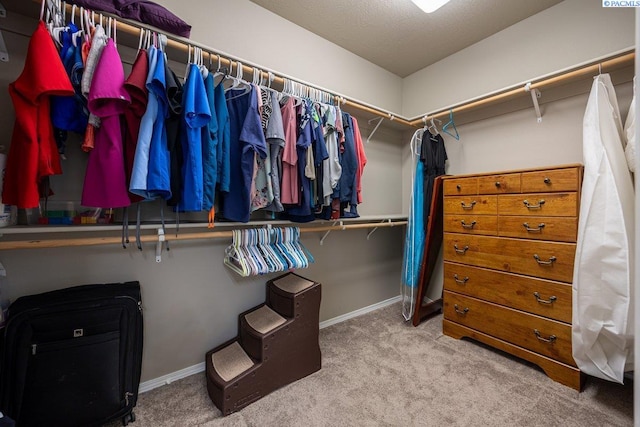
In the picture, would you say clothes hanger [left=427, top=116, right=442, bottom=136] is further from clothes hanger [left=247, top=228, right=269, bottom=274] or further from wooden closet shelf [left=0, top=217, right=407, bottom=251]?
clothes hanger [left=247, top=228, right=269, bottom=274]

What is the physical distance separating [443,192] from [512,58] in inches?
47.3

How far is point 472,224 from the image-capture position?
1876 millimetres

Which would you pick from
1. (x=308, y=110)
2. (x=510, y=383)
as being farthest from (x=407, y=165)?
(x=510, y=383)

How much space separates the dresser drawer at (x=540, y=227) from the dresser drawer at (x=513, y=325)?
0.49 meters

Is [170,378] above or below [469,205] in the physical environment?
below

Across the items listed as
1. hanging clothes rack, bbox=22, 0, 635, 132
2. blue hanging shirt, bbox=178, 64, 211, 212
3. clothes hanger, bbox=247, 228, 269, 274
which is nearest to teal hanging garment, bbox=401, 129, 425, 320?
hanging clothes rack, bbox=22, 0, 635, 132

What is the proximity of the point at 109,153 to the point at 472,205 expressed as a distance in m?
2.15

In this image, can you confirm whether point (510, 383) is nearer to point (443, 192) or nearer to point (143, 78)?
point (443, 192)

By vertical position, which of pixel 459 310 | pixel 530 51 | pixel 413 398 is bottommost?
pixel 413 398

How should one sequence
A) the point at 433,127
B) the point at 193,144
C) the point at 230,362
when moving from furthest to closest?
the point at 433,127, the point at 230,362, the point at 193,144

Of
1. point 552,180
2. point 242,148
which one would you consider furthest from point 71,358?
point 552,180

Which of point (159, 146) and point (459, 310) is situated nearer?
point (159, 146)

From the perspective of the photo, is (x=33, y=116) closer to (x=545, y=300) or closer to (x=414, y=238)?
(x=414, y=238)

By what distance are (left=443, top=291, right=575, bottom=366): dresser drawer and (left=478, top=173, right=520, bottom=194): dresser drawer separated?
777 millimetres
